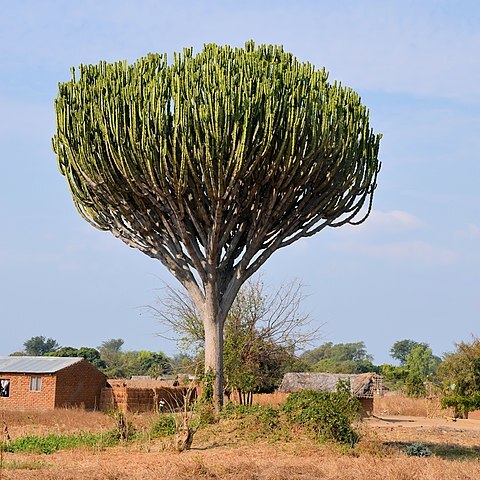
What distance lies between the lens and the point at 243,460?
12961 millimetres

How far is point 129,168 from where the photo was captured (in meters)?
15.7

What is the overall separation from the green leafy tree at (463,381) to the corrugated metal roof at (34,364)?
15728 mm

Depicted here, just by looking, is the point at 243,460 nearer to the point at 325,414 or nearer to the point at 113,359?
the point at 325,414

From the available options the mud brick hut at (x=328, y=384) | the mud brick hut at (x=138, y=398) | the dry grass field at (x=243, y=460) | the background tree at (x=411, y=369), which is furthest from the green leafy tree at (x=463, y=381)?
the dry grass field at (x=243, y=460)

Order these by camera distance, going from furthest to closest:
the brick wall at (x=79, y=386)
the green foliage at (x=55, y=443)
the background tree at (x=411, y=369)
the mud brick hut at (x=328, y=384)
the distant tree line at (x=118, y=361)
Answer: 1. the distant tree line at (x=118, y=361)
2. the background tree at (x=411, y=369)
3. the mud brick hut at (x=328, y=384)
4. the brick wall at (x=79, y=386)
5. the green foliage at (x=55, y=443)

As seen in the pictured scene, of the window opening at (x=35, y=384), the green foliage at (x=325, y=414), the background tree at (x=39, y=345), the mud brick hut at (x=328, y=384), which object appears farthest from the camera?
the background tree at (x=39, y=345)

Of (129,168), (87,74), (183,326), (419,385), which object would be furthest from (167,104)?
(419,385)

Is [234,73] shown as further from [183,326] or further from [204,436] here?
[183,326]

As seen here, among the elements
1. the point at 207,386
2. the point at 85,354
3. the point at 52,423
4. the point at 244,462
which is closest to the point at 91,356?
the point at 85,354

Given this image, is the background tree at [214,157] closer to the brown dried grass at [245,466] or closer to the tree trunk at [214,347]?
the tree trunk at [214,347]

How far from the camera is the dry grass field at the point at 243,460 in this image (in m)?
10.9

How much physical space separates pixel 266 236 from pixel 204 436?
14.7 feet

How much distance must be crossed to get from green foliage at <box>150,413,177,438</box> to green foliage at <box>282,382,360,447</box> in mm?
2316

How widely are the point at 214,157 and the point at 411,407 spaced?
23.8 metres
